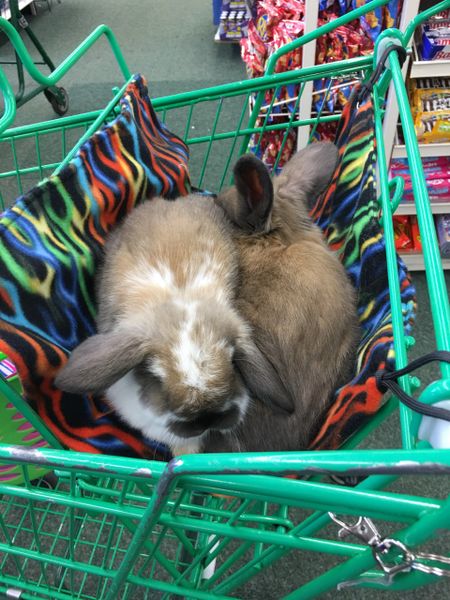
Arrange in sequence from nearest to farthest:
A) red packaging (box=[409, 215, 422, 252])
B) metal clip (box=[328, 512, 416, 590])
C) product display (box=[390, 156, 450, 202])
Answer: metal clip (box=[328, 512, 416, 590]) < product display (box=[390, 156, 450, 202]) < red packaging (box=[409, 215, 422, 252])

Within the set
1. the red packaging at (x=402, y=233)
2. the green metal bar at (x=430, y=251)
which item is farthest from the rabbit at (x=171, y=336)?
the red packaging at (x=402, y=233)

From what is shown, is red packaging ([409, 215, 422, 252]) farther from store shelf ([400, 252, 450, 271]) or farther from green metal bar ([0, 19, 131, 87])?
green metal bar ([0, 19, 131, 87])

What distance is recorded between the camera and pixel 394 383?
60 centimetres

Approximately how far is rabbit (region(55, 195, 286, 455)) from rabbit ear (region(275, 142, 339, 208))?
0.21 m

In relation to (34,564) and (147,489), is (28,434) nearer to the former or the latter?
(147,489)

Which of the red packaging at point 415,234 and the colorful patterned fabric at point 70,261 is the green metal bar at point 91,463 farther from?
the red packaging at point 415,234

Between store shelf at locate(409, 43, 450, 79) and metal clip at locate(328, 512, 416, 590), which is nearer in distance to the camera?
metal clip at locate(328, 512, 416, 590)

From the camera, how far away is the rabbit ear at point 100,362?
0.74m

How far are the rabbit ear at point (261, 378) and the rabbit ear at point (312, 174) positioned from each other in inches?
17.6

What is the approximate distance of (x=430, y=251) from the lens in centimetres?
59

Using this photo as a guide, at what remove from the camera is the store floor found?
10.3 feet

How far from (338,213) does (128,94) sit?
0.57 metres

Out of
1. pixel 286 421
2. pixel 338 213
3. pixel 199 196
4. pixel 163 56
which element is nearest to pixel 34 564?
pixel 286 421

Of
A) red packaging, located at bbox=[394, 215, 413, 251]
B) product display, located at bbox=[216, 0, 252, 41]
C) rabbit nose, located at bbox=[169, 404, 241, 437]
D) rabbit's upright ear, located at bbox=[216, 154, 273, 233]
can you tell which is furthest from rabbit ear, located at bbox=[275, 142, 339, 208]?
product display, located at bbox=[216, 0, 252, 41]
